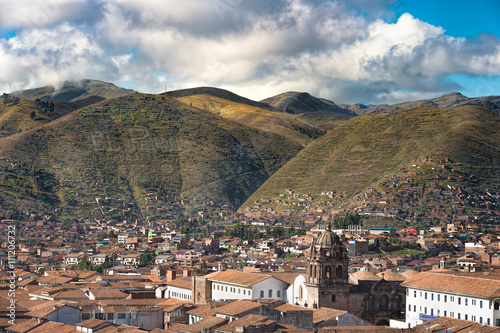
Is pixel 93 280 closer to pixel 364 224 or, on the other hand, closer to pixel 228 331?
pixel 228 331

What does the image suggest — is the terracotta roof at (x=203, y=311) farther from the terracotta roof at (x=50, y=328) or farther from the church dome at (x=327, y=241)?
the church dome at (x=327, y=241)

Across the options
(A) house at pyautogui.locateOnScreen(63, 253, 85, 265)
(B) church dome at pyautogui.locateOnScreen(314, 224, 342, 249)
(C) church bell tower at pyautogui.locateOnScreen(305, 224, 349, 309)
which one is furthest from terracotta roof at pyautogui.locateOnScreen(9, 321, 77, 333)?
(A) house at pyautogui.locateOnScreen(63, 253, 85, 265)

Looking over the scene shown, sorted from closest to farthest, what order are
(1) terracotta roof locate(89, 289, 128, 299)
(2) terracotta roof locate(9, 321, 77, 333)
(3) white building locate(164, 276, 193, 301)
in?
1. (2) terracotta roof locate(9, 321, 77, 333)
2. (1) terracotta roof locate(89, 289, 128, 299)
3. (3) white building locate(164, 276, 193, 301)

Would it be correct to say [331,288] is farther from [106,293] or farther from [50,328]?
[50,328]

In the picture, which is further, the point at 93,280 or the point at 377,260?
the point at 377,260

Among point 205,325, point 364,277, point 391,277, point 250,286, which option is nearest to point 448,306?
point 364,277

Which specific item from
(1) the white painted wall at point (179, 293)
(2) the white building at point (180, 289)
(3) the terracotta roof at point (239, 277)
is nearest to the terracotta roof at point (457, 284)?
(3) the terracotta roof at point (239, 277)

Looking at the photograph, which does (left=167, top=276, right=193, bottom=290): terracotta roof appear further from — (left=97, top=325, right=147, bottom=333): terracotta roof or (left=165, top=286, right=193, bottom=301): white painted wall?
(left=97, top=325, right=147, bottom=333): terracotta roof

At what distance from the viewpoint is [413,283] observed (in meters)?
71.7

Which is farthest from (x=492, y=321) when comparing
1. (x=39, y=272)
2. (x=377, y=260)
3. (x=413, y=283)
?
(x=39, y=272)

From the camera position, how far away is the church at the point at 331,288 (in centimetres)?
7369

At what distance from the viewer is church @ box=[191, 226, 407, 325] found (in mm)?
73688

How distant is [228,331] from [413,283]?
23506 millimetres

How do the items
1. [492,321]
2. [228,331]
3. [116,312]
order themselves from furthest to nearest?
[116,312] < [492,321] < [228,331]
